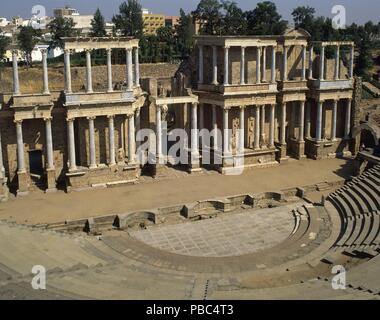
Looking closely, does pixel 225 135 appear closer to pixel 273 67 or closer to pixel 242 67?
pixel 242 67

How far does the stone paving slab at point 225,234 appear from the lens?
68.1 ft

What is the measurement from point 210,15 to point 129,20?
10774 mm

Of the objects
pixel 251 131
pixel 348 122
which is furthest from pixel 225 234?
pixel 348 122

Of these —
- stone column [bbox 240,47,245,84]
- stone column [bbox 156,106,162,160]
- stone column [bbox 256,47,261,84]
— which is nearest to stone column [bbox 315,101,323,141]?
stone column [bbox 256,47,261,84]

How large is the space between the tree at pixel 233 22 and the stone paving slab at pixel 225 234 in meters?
42.5

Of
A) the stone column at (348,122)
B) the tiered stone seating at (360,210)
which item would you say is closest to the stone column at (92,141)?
the tiered stone seating at (360,210)

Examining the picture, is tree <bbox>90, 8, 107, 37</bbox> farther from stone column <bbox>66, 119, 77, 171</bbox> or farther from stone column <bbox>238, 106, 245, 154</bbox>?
stone column <bbox>66, 119, 77, 171</bbox>

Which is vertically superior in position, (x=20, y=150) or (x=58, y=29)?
(x=58, y=29)

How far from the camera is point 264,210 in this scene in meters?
24.7

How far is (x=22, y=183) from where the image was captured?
2603 cm

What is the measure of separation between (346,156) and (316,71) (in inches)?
238

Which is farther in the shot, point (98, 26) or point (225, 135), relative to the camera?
point (98, 26)

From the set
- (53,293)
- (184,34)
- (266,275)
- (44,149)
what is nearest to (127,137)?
(44,149)
